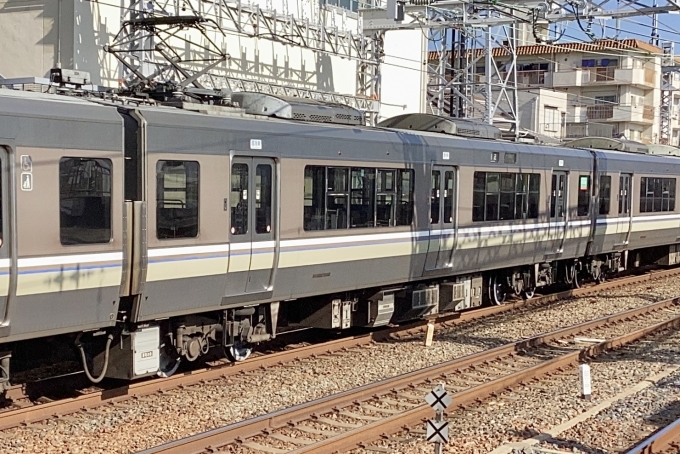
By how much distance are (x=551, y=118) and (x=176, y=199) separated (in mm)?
48072

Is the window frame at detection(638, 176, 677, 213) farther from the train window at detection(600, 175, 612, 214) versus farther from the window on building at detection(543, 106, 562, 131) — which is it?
the window on building at detection(543, 106, 562, 131)

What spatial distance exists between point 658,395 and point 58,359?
6.51m

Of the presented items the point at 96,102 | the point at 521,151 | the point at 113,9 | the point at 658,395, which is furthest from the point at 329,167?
the point at 113,9

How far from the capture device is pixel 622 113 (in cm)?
5997

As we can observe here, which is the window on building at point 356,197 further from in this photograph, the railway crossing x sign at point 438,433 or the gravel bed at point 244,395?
the railway crossing x sign at point 438,433

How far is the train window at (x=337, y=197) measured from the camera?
39.1 feet

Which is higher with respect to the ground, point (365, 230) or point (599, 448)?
point (365, 230)

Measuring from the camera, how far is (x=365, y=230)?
12.6m

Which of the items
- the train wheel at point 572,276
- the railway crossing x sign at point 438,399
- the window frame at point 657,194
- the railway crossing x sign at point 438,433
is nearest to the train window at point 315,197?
the railway crossing x sign at point 438,399

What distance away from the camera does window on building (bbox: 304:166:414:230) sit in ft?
38.3

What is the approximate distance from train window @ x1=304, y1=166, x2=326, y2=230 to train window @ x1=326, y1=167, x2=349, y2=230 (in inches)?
4.1

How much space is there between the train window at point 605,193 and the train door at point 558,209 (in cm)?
196

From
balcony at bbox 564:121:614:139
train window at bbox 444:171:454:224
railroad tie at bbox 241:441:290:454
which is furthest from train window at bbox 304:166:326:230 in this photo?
balcony at bbox 564:121:614:139

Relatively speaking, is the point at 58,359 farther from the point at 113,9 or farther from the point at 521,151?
the point at 113,9
